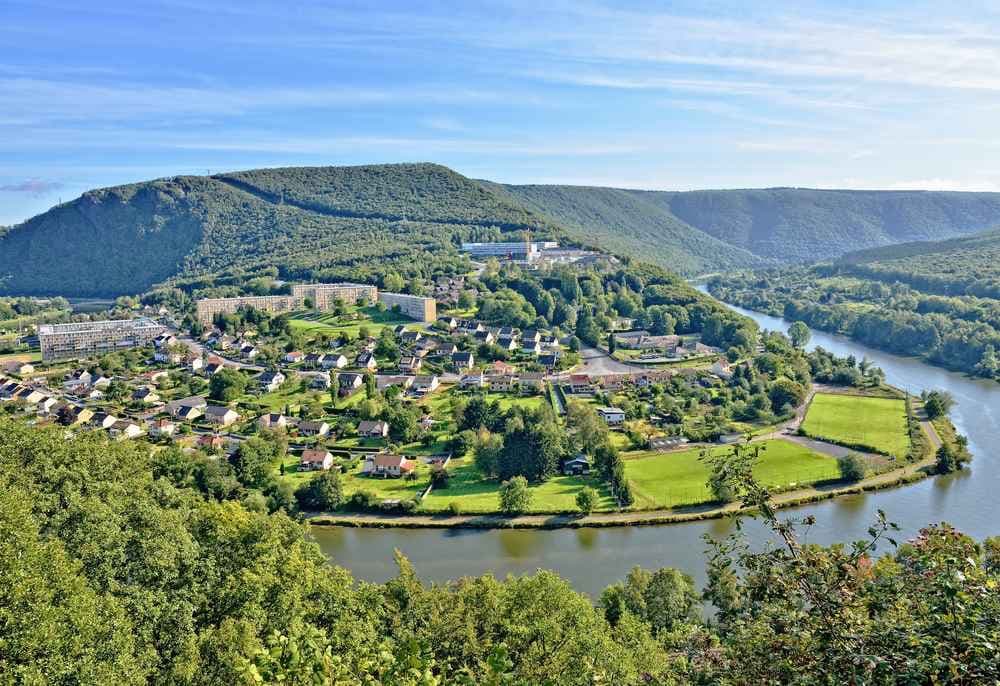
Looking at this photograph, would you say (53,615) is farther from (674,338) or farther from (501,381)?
(674,338)

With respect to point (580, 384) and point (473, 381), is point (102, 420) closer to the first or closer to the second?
point (473, 381)

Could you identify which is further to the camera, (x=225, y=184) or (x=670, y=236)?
(x=670, y=236)

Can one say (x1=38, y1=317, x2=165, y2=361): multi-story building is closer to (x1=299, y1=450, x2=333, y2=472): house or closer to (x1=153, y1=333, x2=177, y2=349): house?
(x1=153, y1=333, x2=177, y2=349): house

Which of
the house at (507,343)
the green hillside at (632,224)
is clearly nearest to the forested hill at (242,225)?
the green hillside at (632,224)

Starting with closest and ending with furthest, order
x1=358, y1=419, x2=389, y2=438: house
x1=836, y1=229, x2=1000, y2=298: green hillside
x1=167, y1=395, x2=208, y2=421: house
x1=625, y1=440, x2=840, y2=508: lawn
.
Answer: x1=625, y1=440, x2=840, y2=508: lawn
x1=358, y1=419, x2=389, y2=438: house
x1=167, y1=395, x2=208, y2=421: house
x1=836, y1=229, x2=1000, y2=298: green hillside

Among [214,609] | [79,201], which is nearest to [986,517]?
[214,609]

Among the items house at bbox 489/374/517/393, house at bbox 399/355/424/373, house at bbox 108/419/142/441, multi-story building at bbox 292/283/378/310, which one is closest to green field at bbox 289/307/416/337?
multi-story building at bbox 292/283/378/310
